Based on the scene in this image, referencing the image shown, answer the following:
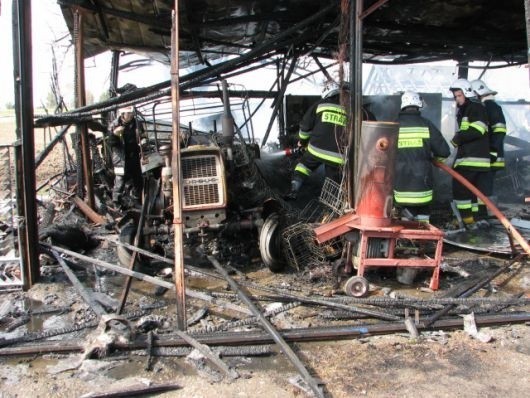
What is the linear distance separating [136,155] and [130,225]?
1.87 m

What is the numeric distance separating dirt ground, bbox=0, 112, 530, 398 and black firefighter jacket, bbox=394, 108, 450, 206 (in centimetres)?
251

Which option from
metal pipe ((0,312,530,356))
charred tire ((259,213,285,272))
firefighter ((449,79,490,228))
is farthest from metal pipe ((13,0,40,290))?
firefighter ((449,79,490,228))

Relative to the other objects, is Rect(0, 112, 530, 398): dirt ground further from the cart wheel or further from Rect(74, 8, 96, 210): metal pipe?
Answer: Rect(74, 8, 96, 210): metal pipe

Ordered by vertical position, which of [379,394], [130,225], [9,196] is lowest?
[379,394]

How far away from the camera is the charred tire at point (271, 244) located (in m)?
5.26

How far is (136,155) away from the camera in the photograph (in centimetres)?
727

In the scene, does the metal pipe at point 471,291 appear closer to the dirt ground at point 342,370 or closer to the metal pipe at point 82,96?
the dirt ground at point 342,370

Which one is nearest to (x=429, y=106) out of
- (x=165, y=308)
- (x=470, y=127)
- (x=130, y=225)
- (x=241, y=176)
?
(x=470, y=127)

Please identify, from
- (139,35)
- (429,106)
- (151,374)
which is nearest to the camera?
(151,374)

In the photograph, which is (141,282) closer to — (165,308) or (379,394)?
(165,308)

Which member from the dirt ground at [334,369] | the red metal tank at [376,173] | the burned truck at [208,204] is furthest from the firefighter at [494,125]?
the dirt ground at [334,369]

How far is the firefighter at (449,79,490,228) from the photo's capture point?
6.94 meters

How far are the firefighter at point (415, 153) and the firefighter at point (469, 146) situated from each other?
109 centimetres

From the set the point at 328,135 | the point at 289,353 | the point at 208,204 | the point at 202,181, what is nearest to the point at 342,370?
the point at 289,353
